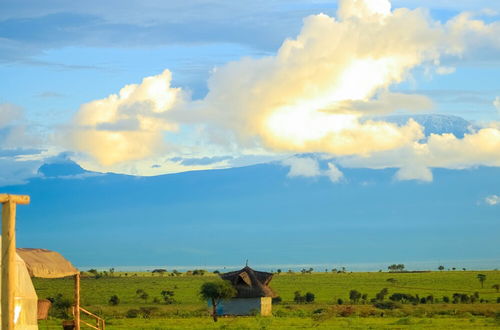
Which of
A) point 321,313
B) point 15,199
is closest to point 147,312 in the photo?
point 321,313

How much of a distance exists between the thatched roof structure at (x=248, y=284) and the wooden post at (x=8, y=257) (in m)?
40.2

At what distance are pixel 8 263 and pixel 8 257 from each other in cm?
13

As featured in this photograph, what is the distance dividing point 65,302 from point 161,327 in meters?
12.0

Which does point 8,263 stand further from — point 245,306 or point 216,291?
point 245,306

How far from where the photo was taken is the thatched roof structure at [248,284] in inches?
2251

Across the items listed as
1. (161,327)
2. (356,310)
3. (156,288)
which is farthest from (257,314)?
(156,288)

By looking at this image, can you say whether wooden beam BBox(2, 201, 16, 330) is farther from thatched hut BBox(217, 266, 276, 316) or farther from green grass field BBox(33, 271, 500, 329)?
thatched hut BBox(217, 266, 276, 316)

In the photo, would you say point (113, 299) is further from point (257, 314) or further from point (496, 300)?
point (496, 300)

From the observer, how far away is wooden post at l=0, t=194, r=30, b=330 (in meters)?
17.2

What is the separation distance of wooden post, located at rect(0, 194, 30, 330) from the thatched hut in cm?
3991

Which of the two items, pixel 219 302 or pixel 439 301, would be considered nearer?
pixel 219 302

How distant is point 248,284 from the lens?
189 ft

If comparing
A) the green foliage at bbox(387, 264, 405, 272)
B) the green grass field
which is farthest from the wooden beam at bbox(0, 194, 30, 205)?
the green foliage at bbox(387, 264, 405, 272)

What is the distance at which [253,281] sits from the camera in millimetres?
58000
